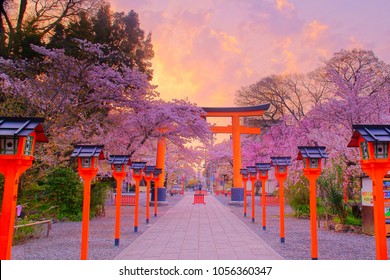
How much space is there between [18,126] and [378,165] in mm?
5617

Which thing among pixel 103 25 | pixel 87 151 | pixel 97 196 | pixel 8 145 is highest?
pixel 103 25

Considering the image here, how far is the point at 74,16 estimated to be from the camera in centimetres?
2006

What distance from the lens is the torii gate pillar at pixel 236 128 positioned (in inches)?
1023

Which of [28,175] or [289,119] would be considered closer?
[28,175]

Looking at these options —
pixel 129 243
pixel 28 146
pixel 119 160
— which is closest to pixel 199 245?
pixel 129 243

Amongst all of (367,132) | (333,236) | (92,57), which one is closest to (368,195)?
(333,236)

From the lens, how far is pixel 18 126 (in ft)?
17.3

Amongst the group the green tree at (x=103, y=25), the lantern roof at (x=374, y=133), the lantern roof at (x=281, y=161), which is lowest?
the lantern roof at (x=281, y=161)

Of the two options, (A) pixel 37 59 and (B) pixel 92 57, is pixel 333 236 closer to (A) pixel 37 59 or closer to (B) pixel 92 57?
(B) pixel 92 57

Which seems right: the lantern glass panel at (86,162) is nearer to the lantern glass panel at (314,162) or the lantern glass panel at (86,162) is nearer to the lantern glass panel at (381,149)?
the lantern glass panel at (314,162)

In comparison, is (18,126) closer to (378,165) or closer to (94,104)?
(378,165)

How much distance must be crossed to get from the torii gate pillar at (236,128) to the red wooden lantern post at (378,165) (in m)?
20.5

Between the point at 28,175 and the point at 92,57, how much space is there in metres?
6.94

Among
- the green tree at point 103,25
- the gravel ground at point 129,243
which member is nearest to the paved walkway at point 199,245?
the gravel ground at point 129,243
